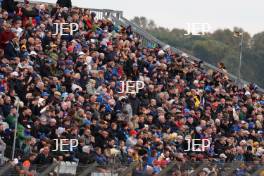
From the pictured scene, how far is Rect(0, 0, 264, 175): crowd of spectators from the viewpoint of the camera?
1432 inches

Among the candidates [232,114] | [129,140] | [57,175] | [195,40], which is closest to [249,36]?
[195,40]

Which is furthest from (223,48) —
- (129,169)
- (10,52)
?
(129,169)

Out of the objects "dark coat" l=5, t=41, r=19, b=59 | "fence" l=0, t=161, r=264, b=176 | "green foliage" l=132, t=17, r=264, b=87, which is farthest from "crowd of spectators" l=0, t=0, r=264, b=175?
"green foliage" l=132, t=17, r=264, b=87

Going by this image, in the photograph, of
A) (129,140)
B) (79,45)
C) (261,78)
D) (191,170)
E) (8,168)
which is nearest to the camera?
(8,168)

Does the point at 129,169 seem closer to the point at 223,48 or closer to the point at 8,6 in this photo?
the point at 8,6

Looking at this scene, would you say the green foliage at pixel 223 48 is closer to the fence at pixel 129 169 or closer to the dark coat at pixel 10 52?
the dark coat at pixel 10 52

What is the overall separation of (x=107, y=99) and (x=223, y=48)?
3367 inches

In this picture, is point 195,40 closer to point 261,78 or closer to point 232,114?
point 261,78

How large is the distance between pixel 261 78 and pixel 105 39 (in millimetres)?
73141

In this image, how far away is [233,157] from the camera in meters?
43.8

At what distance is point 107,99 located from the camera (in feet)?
136

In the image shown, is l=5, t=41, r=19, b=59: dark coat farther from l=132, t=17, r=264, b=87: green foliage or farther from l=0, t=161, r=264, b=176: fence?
l=132, t=17, r=264, b=87: green foliage

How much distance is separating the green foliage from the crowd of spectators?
68.2 m

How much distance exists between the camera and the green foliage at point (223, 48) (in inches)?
4724
